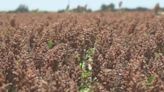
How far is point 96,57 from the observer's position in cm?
942

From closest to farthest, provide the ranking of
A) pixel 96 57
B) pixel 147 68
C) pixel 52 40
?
1. pixel 147 68
2. pixel 96 57
3. pixel 52 40

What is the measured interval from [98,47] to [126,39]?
96.0 inches

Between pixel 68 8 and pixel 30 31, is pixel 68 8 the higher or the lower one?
the lower one

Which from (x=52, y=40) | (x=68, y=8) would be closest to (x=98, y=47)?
(x=52, y=40)

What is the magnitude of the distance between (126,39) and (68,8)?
116ft

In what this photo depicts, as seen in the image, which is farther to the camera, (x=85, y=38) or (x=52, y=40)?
(x=52, y=40)

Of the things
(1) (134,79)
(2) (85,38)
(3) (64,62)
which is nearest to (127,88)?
(1) (134,79)

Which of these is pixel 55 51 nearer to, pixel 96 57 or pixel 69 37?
pixel 96 57

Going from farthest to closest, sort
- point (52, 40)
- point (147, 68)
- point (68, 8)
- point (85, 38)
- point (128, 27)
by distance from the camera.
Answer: point (68, 8) < point (128, 27) < point (52, 40) < point (85, 38) < point (147, 68)

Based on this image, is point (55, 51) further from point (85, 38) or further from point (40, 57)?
point (85, 38)

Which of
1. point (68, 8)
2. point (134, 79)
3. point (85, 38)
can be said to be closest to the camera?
point (134, 79)

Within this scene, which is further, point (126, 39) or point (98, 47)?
point (126, 39)

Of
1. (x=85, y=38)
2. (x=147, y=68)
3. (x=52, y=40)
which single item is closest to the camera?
(x=147, y=68)

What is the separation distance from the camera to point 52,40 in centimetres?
1262
